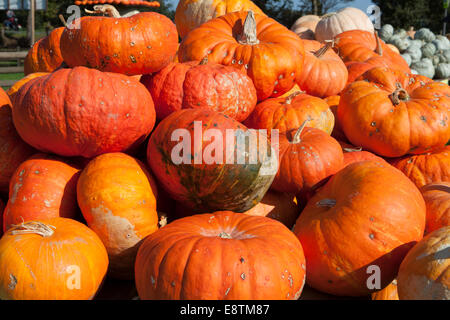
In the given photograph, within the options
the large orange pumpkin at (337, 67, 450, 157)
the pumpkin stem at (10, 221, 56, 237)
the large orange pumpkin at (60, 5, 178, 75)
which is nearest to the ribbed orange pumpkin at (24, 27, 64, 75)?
the large orange pumpkin at (60, 5, 178, 75)

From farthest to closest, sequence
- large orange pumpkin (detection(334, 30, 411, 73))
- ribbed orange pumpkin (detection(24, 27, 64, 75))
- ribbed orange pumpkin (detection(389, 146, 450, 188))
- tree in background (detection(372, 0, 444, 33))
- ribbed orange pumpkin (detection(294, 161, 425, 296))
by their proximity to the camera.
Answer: tree in background (detection(372, 0, 444, 33)) < large orange pumpkin (detection(334, 30, 411, 73)) < ribbed orange pumpkin (detection(24, 27, 64, 75)) < ribbed orange pumpkin (detection(389, 146, 450, 188)) < ribbed orange pumpkin (detection(294, 161, 425, 296))

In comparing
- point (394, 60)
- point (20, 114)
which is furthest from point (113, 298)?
point (394, 60)

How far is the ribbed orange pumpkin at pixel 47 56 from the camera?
4.16 meters

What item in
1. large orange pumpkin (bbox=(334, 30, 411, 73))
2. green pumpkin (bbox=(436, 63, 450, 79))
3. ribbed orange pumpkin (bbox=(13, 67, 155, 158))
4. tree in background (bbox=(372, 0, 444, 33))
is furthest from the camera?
tree in background (bbox=(372, 0, 444, 33))

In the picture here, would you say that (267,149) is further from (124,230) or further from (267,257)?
(124,230)

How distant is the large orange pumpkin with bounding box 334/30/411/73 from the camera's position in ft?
15.2

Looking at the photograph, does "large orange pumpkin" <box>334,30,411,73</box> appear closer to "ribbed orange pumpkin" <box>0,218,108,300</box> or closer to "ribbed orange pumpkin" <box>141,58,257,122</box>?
"ribbed orange pumpkin" <box>141,58,257,122</box>

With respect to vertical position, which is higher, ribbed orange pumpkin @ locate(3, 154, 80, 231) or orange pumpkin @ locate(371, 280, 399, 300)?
ribbed orange pumpkin @ locate(3, 154, 80, 231)

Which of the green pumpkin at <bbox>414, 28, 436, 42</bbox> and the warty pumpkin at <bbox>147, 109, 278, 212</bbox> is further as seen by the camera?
the green pumpkin at <bbox>414, 28, 436, 42</bbox>

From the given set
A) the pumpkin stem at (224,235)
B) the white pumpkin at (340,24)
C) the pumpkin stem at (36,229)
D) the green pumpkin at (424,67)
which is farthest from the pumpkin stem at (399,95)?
the green pumpkin at (424,67)

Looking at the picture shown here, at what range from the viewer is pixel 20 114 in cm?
216

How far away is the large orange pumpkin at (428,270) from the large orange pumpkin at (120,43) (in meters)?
1.82
